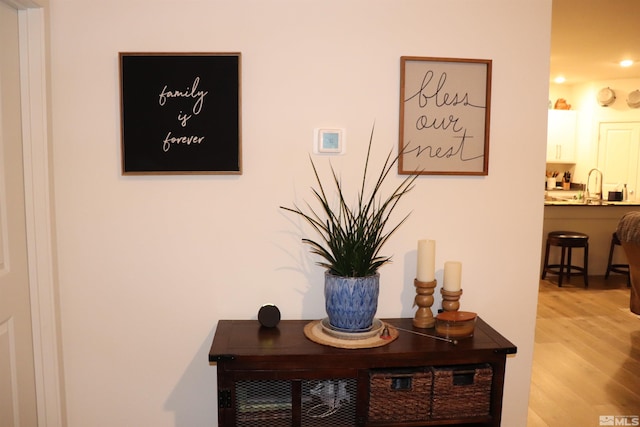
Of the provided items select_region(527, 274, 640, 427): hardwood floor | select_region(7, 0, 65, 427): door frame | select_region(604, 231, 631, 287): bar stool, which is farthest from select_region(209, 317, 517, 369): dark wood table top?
select_region(604, 231, 631, 287): bar stool

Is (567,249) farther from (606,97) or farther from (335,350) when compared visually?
(335,350)

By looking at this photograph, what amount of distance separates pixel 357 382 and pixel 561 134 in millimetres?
6706

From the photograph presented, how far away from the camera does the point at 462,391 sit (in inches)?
69.9

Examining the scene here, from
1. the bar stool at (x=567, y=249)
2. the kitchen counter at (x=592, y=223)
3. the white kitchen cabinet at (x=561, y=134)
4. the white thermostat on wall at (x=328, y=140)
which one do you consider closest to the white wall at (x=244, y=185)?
the white thermostat on wall at (x=328, y=140)

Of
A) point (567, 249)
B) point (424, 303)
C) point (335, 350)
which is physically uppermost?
point (424, 303)

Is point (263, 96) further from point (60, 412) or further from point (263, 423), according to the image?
point (60, 412)

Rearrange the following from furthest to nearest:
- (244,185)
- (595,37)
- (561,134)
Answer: (561,134), (595,37), (244,185)

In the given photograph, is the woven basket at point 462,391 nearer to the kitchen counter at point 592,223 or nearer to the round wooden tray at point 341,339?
the round wooden tray at point 341,339

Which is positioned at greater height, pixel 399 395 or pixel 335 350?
pixel 335 350

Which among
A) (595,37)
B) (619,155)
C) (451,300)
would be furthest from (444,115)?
(619,155)

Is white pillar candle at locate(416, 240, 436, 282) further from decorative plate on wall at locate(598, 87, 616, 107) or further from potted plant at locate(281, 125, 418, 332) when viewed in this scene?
decorative plate on wall at locate(598, 87, 616, 107)

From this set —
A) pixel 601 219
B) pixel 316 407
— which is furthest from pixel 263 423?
pixel 601 219

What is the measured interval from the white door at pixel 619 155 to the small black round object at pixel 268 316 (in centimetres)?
635

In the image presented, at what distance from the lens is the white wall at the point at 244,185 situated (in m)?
1.92
